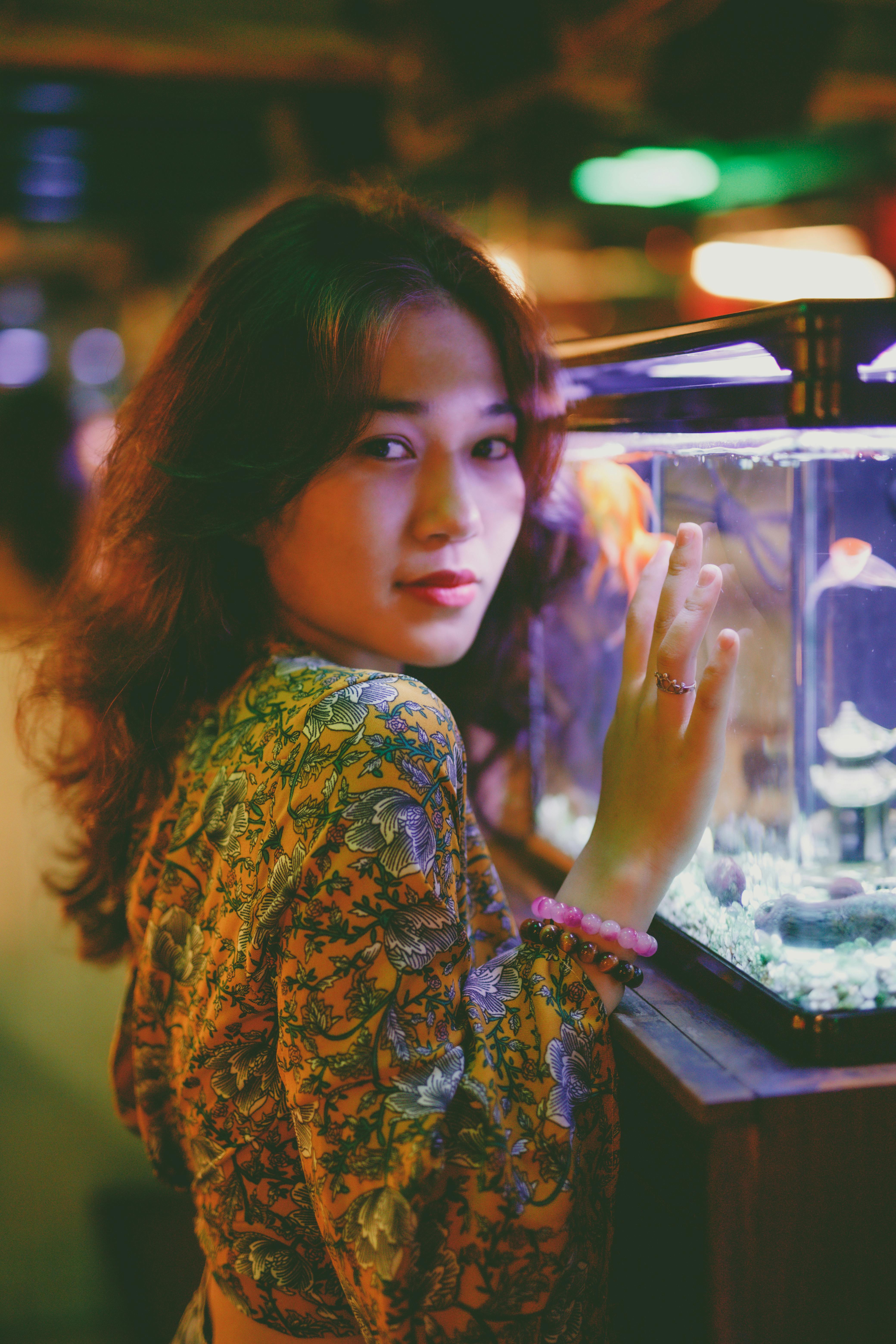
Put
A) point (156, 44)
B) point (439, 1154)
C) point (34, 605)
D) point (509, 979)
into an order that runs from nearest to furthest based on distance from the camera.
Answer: point (439, 1154) → point (509, 979) → point (34, 605) → point (156, 44)

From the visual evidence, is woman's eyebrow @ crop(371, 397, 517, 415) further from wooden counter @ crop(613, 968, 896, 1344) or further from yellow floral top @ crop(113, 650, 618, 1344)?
wooden counter @ crop(613, 968, 896, 1344)

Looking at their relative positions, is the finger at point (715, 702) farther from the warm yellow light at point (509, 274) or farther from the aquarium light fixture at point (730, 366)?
the warm yellow light at point (509, 274)

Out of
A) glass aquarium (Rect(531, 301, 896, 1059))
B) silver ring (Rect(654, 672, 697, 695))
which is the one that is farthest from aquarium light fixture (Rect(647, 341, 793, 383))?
silver ring (Rect(654, 672, 697, 695))

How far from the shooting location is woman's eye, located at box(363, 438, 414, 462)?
90cm

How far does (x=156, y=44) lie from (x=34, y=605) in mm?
2970

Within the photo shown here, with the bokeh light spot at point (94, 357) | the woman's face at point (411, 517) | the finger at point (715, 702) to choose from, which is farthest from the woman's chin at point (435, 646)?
the bokeh light spot at point (94, 357)

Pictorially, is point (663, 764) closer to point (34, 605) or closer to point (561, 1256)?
point (561, 1256)

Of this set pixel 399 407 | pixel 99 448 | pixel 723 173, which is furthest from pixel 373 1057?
pixel 723 173

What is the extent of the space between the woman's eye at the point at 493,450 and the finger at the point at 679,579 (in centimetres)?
22

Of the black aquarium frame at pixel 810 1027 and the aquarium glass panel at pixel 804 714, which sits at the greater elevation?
the aquarium glass panel at pixel 804 714

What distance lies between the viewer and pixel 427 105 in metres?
2.96

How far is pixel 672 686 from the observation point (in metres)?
0.84

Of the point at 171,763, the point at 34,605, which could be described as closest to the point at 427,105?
the point at 34,605

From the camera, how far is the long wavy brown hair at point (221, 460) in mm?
891
